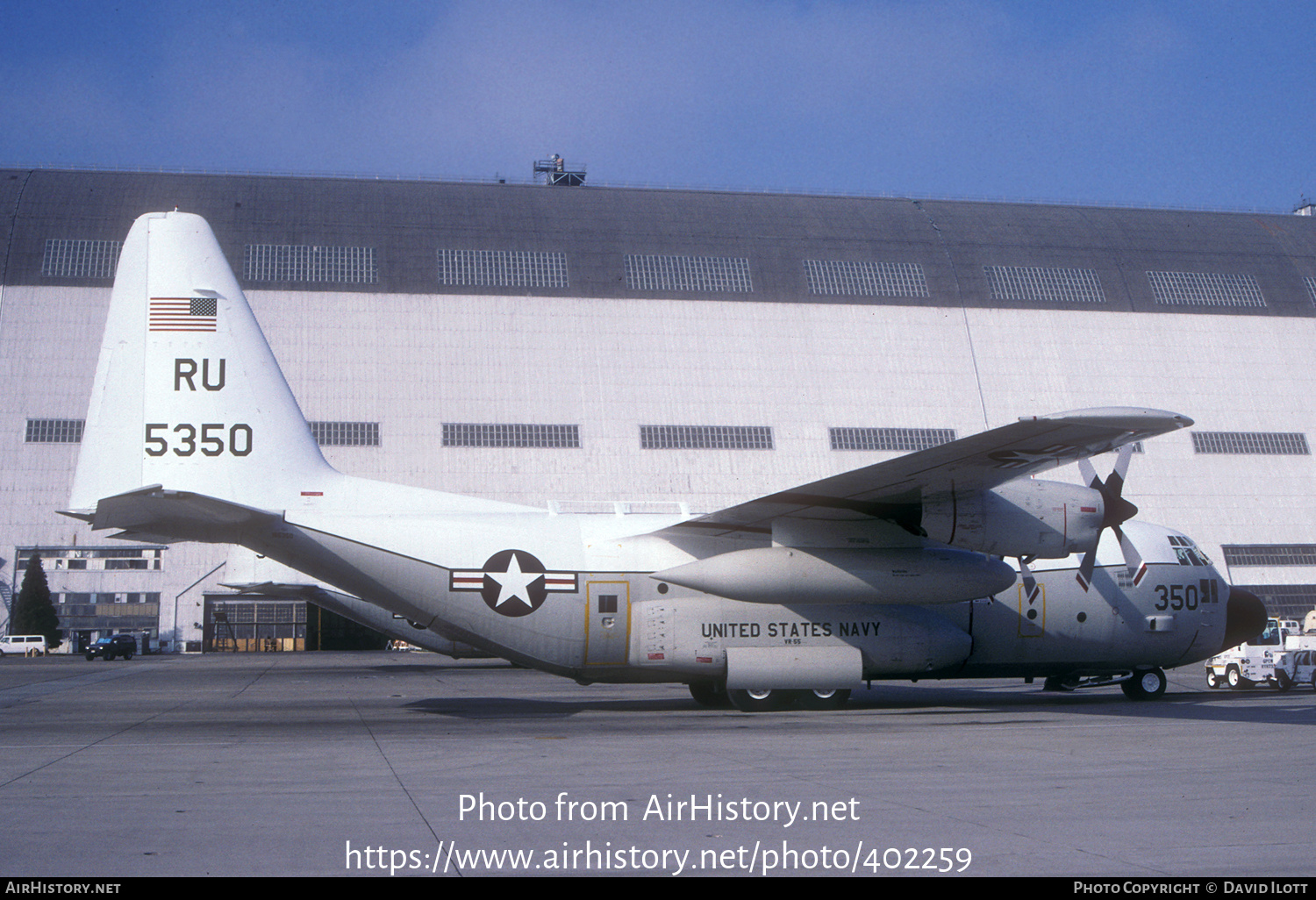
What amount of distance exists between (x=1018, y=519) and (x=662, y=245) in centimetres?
3976

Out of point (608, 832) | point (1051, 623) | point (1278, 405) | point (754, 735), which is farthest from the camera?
point (1278, 405)

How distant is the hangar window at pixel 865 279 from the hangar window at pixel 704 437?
8.94m

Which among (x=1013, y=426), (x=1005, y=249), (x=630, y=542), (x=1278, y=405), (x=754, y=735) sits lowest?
(x=754, y=735)

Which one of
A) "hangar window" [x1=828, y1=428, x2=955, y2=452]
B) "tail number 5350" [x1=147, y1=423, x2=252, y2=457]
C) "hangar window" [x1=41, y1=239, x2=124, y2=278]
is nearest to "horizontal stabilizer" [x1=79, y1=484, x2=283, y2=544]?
"tail number 5350" [x1=147, y1=423, x2=252, y2=457]

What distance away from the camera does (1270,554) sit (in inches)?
2056

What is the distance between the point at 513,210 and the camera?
55250 millimetres

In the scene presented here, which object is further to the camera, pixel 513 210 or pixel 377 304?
pixel 513 210

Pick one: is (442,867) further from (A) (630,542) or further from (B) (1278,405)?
(B) (1278,405)

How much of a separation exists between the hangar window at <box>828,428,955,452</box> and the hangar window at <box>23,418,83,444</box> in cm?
3587

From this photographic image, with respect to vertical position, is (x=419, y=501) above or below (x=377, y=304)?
below

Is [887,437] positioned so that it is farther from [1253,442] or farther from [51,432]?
[51,432]

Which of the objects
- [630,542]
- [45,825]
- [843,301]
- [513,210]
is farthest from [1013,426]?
[513,210]
